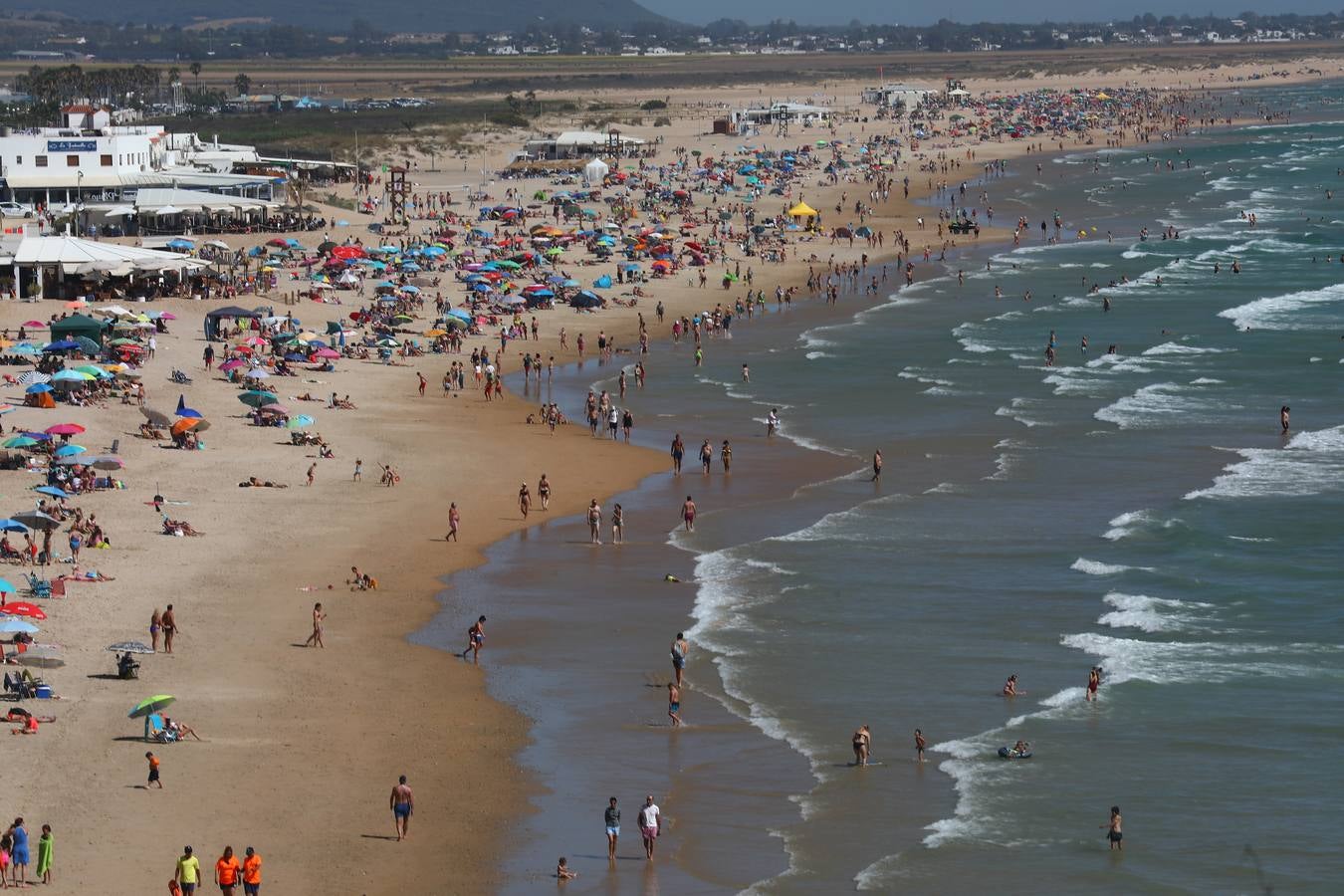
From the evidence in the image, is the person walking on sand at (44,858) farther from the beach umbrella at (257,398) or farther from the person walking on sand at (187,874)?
the beach umbrella at (257,398)

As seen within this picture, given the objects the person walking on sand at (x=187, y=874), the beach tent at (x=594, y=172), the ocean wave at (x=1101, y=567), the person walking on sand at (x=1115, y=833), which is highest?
the beach tent at (x=594, y=172)

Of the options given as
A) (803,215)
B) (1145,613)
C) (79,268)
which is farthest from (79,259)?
(803,215)

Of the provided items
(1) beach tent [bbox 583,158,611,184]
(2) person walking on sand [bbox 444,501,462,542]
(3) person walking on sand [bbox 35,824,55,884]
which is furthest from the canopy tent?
(1) beach tent [bbox 583,158,611,184]

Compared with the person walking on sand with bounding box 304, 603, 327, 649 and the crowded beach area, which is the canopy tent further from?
the person walking on sand with bounding box 304, 603, 327, 649

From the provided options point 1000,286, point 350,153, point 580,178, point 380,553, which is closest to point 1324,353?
point 1000,286

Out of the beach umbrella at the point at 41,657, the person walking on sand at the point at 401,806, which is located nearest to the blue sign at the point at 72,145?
the beach umbrella at the point at 41,657

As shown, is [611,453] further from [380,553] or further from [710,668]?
[710,668]
